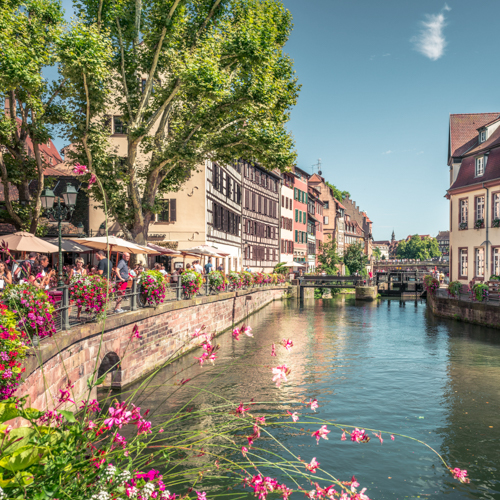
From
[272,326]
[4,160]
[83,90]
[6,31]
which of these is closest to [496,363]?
[272,326]

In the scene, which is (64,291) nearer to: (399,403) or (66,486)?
(66,486)

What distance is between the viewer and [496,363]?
619 inches

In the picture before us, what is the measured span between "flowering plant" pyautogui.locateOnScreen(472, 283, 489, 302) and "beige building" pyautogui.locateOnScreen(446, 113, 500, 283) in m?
5.07

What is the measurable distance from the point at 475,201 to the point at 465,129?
25.2 ft

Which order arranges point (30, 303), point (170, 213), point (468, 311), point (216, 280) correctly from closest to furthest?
1. point (30, 303)
2. point (216, 280)
3. point (468, 311)
4. point (170, 213)

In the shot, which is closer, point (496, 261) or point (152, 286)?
point (152, 286)

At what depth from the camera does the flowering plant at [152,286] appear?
1316cm

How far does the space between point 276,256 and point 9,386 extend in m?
47.1

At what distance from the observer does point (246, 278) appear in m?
29.0

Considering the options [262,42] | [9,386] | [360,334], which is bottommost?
[360,334]

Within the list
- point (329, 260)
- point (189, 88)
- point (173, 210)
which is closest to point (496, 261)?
point (173, 210)

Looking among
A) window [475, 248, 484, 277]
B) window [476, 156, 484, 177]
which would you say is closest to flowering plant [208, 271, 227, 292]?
window [475, 248, 484, 277]

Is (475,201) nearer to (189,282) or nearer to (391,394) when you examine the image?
(189,282)

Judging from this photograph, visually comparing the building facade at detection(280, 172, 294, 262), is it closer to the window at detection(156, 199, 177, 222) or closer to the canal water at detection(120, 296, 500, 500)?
the window at detection(156, 199, 177, 222)
